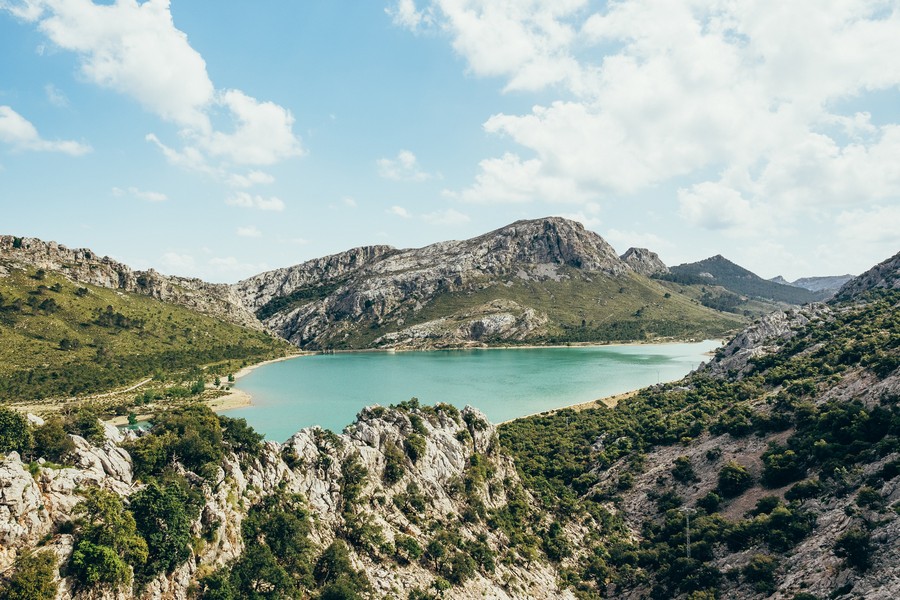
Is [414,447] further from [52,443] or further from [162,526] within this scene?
[52,443]

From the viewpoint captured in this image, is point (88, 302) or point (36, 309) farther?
point (88, 302)

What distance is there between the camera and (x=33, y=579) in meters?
26.2

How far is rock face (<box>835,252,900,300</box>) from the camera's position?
125 metres

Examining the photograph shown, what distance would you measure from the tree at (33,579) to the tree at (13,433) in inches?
476

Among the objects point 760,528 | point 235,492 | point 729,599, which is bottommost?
point 729,599

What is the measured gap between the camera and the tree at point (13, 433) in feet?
117

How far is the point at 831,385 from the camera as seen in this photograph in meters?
70.9

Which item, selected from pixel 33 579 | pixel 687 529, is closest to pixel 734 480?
pixel 687 529

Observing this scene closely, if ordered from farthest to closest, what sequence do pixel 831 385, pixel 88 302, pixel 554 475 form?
pixel 88 302 < pixel 554 475 < pixel 831 385

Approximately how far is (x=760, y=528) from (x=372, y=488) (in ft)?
135

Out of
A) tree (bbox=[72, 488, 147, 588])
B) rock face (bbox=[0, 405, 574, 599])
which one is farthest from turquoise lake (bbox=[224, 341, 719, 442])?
tree (bbox=[72, 488, 147, 588])

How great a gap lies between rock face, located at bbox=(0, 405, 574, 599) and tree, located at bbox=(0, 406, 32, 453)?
3690 millimetres

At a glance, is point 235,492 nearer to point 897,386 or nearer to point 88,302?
point 897,386

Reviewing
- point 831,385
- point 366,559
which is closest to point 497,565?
point 366,559
